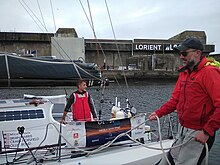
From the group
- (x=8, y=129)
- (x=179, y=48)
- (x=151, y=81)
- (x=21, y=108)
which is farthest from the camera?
(x=151, y=81)

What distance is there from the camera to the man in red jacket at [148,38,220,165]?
2609mm

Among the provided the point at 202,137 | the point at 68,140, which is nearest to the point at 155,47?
the point at 68,140

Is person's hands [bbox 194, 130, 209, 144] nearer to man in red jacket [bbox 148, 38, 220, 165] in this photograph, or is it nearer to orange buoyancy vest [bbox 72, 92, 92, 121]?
man in red jacket [bbox 148, 38, 220, 165]

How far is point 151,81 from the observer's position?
37438 millimetres

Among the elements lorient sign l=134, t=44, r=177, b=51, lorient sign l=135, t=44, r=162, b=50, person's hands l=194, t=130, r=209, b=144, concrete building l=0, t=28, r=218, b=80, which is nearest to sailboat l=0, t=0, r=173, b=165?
person's hands l=194, t=130, r=209, b=144

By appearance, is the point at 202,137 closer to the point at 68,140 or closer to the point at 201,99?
the point at 201,99

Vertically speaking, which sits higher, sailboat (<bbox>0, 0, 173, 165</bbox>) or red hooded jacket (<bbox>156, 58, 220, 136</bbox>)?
red hooded jacket (<bbox>156, 58, 220, 136</bbox>)

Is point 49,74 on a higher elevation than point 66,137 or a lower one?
higher

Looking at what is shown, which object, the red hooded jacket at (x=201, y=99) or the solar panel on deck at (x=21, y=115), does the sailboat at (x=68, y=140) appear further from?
the red hooded jacket at (x=201, y=99)

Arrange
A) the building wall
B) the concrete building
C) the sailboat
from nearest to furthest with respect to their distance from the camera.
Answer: the sailboat
the concrete building
the building wall

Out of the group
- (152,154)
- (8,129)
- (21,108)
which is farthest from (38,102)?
(152,154)

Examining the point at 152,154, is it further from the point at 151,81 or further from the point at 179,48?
the point at 151,81

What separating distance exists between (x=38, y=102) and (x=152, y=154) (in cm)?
244

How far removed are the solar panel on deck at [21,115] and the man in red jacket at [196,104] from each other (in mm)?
2970
